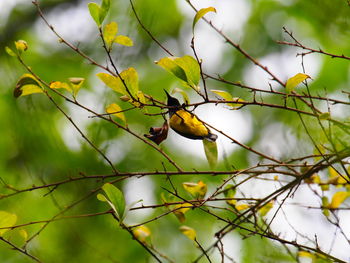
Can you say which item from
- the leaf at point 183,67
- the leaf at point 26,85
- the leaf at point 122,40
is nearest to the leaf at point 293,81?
the leaf at point 183,67

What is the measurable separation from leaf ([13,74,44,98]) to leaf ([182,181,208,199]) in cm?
32

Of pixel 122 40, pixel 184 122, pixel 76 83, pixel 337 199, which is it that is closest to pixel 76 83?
pixel 76 83

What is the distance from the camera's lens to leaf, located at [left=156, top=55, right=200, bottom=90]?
29.9 inches

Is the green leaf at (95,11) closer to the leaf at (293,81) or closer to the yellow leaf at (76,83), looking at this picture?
the yellow leaf at (76,83)

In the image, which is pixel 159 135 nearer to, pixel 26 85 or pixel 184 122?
pixel 184 122

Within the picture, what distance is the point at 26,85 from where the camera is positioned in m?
0.88

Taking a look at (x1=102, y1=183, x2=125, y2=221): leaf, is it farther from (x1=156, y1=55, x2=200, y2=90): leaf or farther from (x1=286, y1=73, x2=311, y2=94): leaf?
(x1=286, y1=73, x2=311, y2=94): leaf

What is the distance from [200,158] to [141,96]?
1638 millimetres

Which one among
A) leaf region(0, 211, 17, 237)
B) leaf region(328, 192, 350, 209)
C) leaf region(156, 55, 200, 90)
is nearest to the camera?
leaf region(156, 55, 200, 90)

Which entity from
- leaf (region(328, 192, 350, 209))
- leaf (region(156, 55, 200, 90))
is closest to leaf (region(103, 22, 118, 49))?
leaf (region(156, 55, 200, 90))

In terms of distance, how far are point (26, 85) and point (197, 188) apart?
14.1 inches

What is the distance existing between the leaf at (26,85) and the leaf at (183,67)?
0.25m

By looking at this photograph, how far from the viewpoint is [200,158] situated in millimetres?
2418

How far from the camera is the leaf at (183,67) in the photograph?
0.76m
